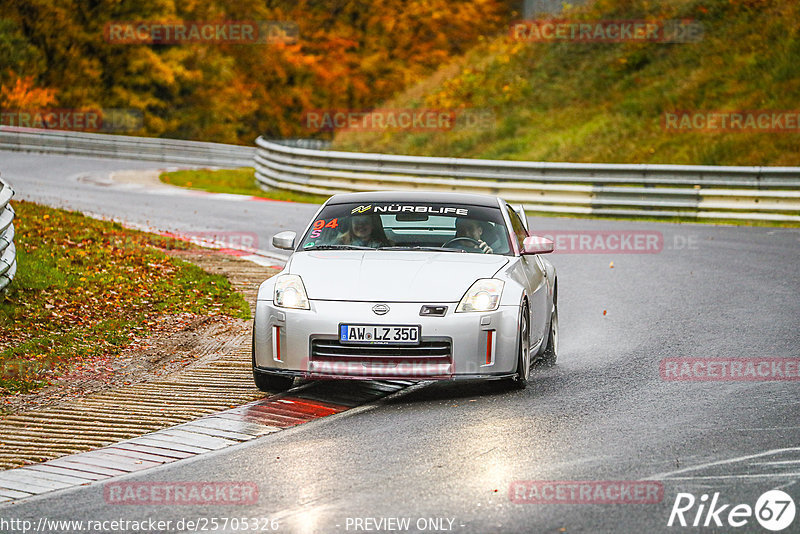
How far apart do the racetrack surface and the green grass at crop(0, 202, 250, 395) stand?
2957 millimetres

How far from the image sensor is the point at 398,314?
27.0 ft

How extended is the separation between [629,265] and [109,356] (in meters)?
8.24

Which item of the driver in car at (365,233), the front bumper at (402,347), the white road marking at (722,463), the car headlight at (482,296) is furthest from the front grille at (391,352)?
the white road marking at (722,463)

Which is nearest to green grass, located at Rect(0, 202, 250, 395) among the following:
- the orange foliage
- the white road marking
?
the white road marking

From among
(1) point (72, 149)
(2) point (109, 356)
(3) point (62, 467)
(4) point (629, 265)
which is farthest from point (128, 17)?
(3) point (62, 467)

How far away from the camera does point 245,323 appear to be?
11.9m

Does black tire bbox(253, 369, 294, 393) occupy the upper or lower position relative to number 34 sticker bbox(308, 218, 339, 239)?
lower

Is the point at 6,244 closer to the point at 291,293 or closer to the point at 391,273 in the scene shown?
the point at 291,293

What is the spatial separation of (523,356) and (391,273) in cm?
113

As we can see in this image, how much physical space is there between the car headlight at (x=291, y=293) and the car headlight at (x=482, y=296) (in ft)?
3.65

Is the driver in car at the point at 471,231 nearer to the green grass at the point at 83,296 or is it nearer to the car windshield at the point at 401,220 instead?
the car windshield at the point at 401,220

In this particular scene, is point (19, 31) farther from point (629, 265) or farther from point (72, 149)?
point (629, 265)

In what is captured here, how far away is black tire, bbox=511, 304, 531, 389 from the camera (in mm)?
8516

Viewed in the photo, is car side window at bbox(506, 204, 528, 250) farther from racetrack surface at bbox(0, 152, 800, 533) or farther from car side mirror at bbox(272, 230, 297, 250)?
car side mirror at bbox(272, 230, 297, 250)
